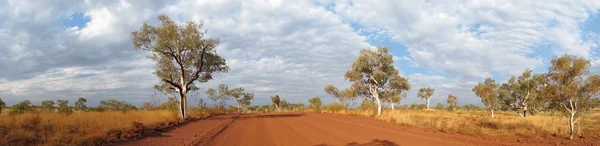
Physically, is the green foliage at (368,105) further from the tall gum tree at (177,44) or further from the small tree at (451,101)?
the small tree at (451,101)

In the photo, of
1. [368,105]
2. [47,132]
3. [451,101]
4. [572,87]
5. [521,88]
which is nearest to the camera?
[47,132]

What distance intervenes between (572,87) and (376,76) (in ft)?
55.0

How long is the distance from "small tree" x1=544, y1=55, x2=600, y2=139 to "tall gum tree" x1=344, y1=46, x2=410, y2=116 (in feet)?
47.6

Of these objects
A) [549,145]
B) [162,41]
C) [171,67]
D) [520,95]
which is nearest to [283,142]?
[549,145]

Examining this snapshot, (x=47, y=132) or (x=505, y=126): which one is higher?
(x=47, y=132)

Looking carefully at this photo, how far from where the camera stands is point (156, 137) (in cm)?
1212

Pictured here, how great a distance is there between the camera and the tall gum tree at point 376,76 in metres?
31.6

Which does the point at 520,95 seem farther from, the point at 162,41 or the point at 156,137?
the point at 156,137

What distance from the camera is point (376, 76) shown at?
31.7 meters

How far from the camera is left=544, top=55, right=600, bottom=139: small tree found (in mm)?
15562

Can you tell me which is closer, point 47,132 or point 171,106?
point 47,132

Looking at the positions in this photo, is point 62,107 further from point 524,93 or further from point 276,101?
point 276,101

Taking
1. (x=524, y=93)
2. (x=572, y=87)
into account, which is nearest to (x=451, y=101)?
(x=524, y=93)

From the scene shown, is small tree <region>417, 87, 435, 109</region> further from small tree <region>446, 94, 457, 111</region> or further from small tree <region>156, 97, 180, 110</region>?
small tree <region>156, 97, 180, 110</region>
